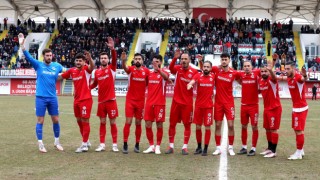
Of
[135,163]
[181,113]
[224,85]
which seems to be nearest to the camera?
[135,163]

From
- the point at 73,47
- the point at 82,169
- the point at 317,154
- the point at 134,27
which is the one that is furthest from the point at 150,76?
the point at 134,27

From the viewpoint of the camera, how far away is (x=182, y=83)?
403 inches

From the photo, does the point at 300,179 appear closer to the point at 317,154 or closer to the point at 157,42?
the point at 317,154

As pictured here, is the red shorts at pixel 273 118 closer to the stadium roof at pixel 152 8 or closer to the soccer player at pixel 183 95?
the soccer player at pixel 183 95

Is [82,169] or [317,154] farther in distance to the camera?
[317,154]

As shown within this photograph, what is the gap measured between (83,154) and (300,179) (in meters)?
4.35

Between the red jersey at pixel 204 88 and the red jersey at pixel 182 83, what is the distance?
0.18 m

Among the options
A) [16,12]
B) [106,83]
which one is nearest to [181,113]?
[106,83]

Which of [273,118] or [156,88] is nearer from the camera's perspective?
[273,118]

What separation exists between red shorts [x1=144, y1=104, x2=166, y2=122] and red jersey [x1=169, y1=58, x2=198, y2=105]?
386 millimetres

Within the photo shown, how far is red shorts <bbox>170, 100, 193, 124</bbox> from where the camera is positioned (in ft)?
33.4

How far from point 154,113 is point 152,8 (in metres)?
42.0

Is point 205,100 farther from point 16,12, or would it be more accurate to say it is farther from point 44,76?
point 16,12

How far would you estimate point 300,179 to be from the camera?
7574 mm
